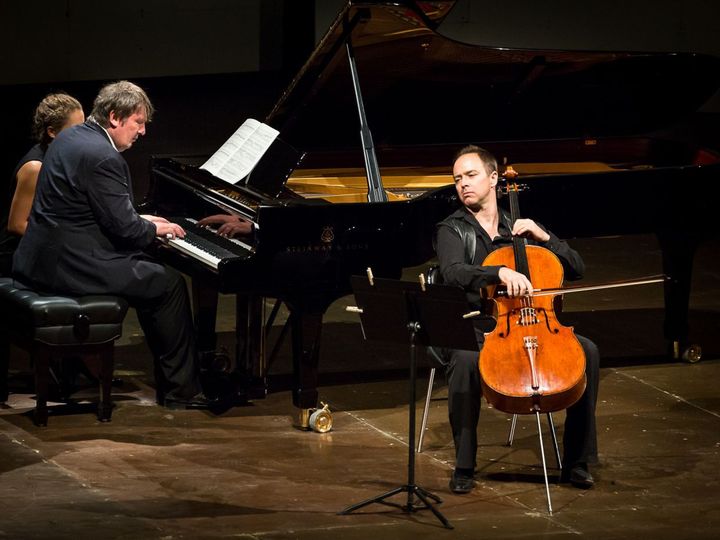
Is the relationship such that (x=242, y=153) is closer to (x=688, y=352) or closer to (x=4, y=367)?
(x=4, y=367)

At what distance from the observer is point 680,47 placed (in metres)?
14.4

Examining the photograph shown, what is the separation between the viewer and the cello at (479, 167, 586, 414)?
15.6ft

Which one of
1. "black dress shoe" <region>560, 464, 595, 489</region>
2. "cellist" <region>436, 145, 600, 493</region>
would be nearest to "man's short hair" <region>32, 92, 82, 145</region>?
"cellist" <region>436, 145, 600, 493</region>

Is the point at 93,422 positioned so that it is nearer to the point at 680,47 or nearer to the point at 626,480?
the point at 626,480

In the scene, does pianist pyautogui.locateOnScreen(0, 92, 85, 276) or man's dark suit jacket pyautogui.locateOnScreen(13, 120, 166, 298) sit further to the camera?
pianist pyautogui.locateOnScreen(0, 92, 85, 276)

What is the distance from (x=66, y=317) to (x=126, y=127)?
85 cm

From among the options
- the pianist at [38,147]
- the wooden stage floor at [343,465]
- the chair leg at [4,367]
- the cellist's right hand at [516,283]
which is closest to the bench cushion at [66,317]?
the chair leg at [4,367]

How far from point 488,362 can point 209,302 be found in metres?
1.85

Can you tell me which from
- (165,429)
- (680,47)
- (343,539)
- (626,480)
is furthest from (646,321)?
(680,47)

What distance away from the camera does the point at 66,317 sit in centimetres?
556

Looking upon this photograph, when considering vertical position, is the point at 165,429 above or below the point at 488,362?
below

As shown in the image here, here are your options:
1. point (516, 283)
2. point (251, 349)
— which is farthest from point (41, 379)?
point (516, 283)

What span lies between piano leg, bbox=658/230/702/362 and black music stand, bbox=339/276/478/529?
256 cm

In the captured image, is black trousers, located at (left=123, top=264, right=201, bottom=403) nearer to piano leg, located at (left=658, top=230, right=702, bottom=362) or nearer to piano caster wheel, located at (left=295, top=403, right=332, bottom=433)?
piano caster wheel, located at (left=295, top=403, right=332, bottom=433)
